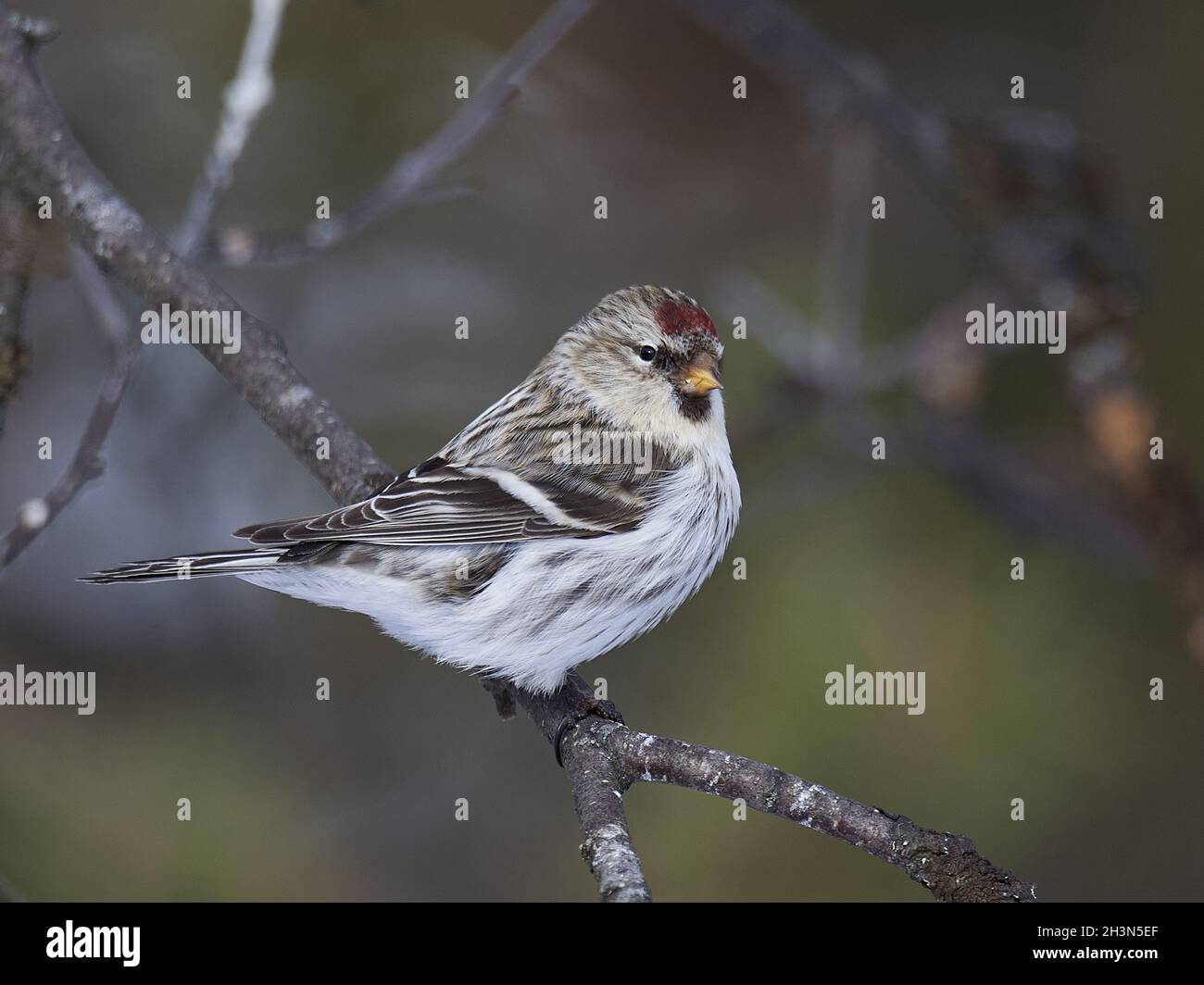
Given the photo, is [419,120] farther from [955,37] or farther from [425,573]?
[425,573]

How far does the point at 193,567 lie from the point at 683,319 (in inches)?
48.4

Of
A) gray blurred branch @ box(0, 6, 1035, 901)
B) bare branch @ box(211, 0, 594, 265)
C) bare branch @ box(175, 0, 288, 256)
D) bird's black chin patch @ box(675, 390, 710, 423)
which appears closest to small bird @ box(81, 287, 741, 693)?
bird's black chin patch @ box(675, 390, 710, 423)

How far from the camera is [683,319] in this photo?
9.73 feet

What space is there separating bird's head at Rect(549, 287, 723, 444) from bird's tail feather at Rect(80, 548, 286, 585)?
86cm

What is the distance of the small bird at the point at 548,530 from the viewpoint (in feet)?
8.89

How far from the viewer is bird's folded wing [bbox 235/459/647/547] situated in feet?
8.56

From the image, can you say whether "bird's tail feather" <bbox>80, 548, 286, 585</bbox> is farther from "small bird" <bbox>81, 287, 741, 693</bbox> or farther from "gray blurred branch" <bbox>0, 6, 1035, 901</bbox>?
"gray blurred branch" <bbox>0, 6, 1035, 901</bbox>

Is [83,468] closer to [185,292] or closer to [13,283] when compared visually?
[185,292]

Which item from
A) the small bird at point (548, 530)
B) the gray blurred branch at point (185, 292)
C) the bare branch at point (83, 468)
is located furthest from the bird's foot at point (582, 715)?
the bare branch at point (83, 468)

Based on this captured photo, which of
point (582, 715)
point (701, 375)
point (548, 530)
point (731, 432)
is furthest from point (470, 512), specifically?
point (731, 432)

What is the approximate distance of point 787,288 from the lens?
186 inches

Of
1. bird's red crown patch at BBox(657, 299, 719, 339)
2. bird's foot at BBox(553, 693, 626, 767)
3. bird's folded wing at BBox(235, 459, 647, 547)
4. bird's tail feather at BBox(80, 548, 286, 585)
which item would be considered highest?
bird's red crown patch at BBox(657, 299, 719, 339)

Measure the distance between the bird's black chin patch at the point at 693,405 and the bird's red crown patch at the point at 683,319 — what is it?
14 centimetres
